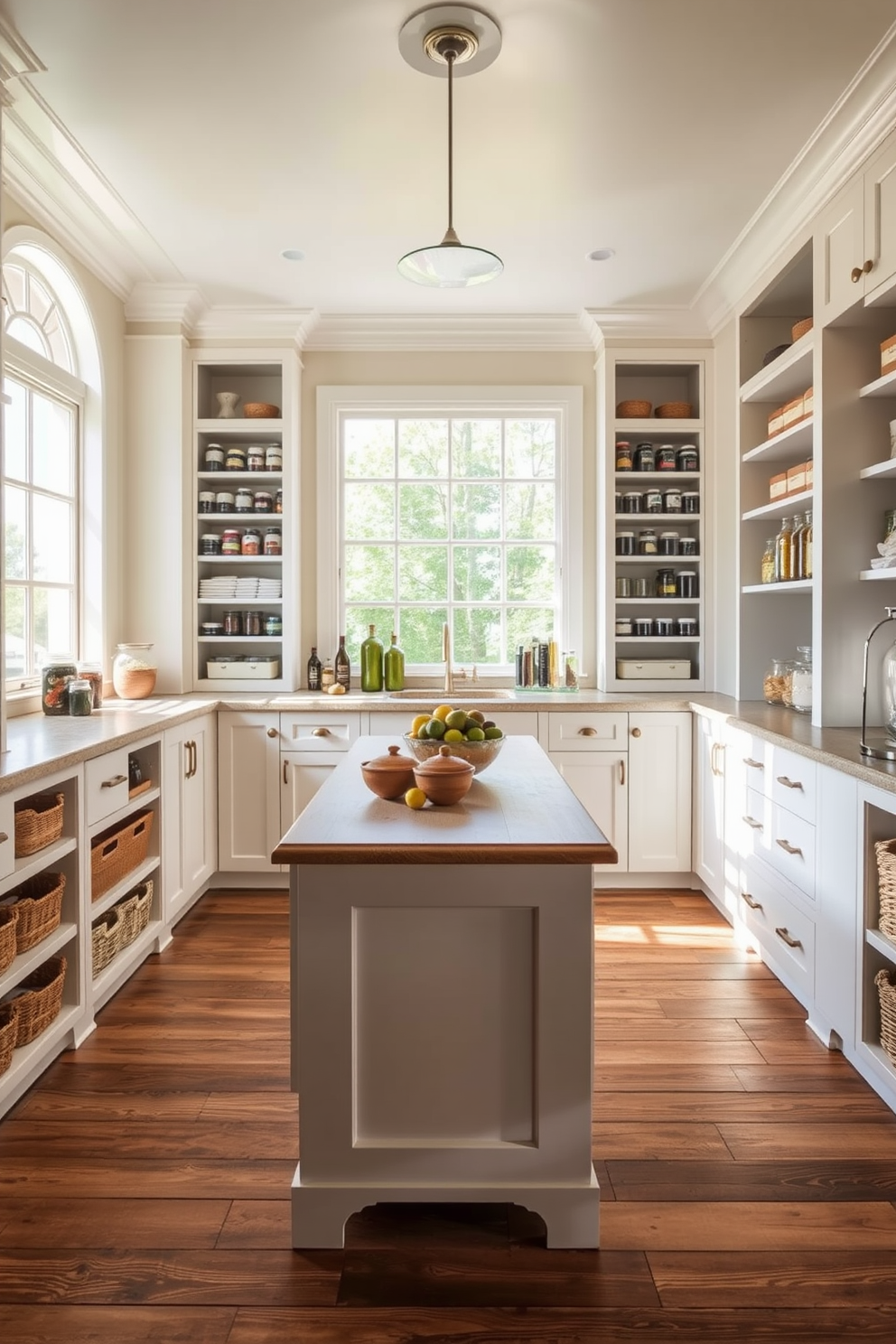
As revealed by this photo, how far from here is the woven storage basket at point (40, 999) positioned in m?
2.30

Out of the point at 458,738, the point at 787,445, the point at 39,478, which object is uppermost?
the point at 787,445

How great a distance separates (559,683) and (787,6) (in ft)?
9.59

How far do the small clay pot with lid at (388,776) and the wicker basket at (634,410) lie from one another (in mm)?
3026

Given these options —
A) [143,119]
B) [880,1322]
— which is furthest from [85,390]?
[880,1322]

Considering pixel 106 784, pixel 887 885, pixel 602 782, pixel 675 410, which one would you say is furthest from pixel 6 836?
pixel 675 410

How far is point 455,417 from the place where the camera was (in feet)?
15.5

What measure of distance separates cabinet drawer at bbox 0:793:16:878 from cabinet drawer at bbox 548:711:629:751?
246 cm

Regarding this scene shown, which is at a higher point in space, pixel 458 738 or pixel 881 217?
pixel 881 217

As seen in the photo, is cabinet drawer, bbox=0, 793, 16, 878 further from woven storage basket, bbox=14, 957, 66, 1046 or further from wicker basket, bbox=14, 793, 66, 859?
woven storage basket, bbox=14, 957, 66, 1046

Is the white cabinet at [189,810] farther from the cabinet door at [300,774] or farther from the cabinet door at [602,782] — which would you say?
the cabinet door at [602,782]

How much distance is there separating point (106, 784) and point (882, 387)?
2895 mm

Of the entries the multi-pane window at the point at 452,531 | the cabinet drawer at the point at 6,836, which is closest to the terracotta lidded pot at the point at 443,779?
the cabinet drawer at the point at 6,836

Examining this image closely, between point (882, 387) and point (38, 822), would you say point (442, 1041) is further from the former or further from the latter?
point (882, 387)

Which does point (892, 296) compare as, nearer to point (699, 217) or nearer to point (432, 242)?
point (699, 217)
